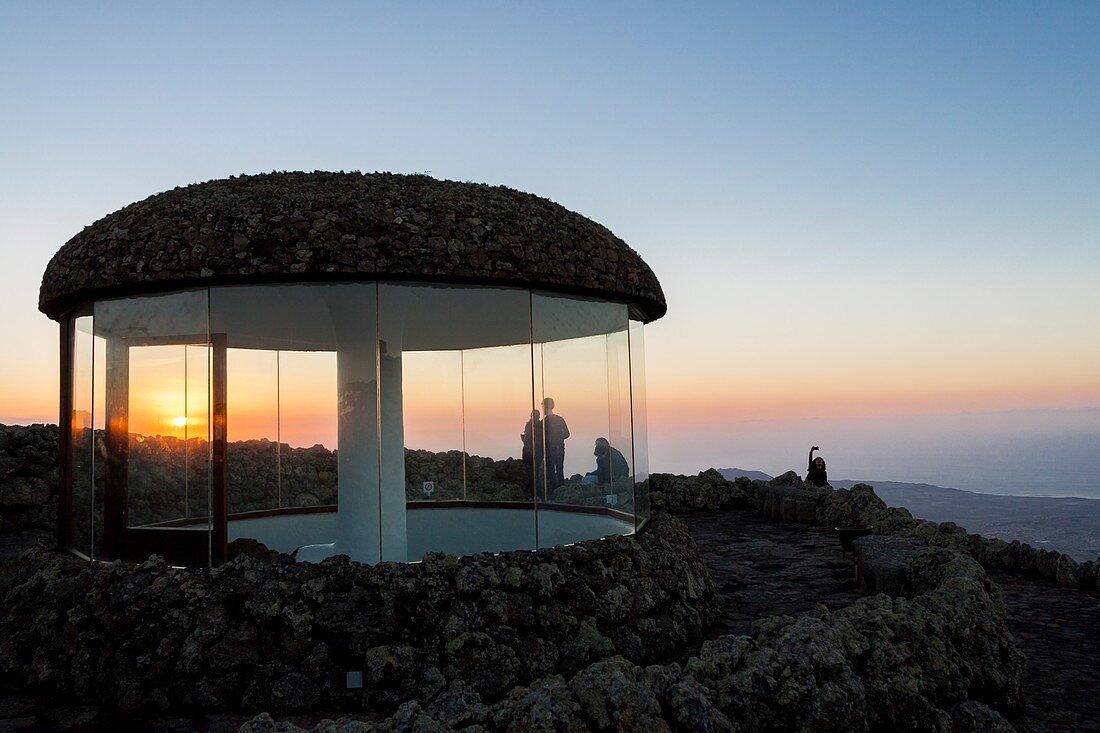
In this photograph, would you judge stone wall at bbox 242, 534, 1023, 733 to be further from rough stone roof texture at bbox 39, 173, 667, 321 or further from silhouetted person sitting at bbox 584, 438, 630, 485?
rough stone roof texture at bbox 39, 173, 667, 321

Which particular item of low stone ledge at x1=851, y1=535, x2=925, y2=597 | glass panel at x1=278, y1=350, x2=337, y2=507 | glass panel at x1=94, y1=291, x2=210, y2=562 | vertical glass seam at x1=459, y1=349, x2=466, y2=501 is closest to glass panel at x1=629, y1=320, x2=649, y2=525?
vertical glass seam at x1=459, y1=349, x2=466, y2=501

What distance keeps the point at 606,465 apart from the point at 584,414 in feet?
2.97

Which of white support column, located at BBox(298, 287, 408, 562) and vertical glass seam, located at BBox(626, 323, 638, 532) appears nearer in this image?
white support column, located at BBox(298, 287, 408, 562)

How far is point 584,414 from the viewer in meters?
10.6

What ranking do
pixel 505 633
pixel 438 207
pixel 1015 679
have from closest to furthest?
pixel 1015 679, pixel 505 633, pixel 438 207

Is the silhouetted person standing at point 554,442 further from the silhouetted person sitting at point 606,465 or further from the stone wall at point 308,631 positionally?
the stone wall at point 308,631

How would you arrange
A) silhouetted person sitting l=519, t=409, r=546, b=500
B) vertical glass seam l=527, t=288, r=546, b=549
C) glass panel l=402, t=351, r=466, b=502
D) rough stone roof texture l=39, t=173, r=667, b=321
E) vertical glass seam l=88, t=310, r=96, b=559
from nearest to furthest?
rough stone roof texture l=39, t=173, r=667, b=321
vertical glass seam l=527, t=288, r=546, b=549
vertical glass seam l=88, t=310, r=96, b=559
silhouetted person sitting l=519, t=409, r=546, b=500
glass panel l=402, t=351, r=466, b=502

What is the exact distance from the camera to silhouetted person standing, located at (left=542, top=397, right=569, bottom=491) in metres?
10.0

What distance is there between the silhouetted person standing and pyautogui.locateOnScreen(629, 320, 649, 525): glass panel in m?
1.22

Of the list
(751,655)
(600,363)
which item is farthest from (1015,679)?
(600,363)

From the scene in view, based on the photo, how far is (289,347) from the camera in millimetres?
10508

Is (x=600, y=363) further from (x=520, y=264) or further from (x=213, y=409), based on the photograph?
(x=213, y=409)

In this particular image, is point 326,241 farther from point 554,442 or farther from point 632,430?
point 632,430

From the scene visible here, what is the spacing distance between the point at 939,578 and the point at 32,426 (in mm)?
17730
